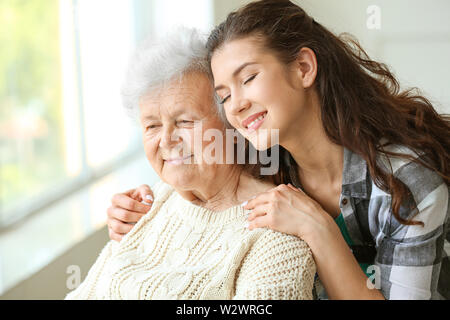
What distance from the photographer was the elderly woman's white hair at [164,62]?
4.84ft

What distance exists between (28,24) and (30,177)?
2.39ft

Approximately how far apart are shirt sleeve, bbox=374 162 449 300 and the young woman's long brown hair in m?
0.03

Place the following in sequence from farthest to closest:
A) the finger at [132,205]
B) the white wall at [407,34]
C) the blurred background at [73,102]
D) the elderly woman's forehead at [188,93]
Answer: the white wall at [407,34]
the blurred background at [73,102]
the finger at [132,205]
the elderly woman's forehead at [188,93]

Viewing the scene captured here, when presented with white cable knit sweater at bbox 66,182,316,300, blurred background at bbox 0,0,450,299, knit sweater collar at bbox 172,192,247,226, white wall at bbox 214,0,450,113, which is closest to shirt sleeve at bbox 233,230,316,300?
white cable knit sweater at bbox 66,182,316,300

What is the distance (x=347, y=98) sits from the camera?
152 centimetres

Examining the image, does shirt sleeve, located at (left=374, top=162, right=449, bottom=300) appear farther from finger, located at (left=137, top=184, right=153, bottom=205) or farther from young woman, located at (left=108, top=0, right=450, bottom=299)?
finger, located at (left=137, top=184, right=153, bottom=205)

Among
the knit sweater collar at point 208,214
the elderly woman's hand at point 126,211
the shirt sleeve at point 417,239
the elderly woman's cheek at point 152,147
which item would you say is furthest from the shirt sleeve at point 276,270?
the elderly woman's hand at point 126,211

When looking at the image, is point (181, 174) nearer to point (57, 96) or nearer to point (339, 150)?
point (339, 150)

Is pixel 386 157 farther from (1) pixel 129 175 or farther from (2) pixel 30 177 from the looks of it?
(1) pixel 129 175

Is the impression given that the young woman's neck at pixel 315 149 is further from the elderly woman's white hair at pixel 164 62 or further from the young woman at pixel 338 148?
the elderly woman's white hair at pixel 164 62

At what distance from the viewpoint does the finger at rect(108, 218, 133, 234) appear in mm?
1665

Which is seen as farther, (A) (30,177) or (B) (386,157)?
(A) (30,177)
